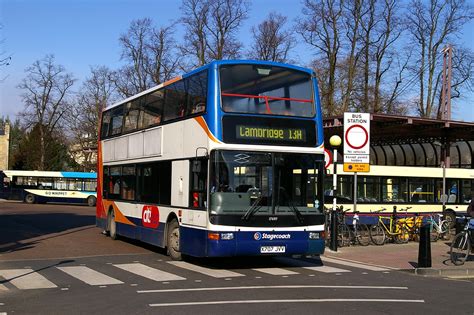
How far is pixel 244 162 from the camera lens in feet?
39.2

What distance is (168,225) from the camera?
14.2 metres

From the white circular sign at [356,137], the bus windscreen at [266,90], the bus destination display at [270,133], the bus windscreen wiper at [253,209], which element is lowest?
the bus windscreen wiper at [253,209]

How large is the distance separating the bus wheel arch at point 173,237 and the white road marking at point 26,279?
335 cm

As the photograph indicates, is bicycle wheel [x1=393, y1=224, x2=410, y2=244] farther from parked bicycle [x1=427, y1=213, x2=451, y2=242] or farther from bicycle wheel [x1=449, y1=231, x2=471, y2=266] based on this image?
bicycle wheel [x1=449, y1=231, x2=471, y2=266]

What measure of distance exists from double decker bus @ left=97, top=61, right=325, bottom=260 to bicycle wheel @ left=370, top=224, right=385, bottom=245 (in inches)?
260

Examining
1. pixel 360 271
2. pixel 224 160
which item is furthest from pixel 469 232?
pixel 224 160

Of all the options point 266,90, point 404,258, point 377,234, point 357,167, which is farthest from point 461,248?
point 266,90

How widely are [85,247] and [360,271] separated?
27.2 feet

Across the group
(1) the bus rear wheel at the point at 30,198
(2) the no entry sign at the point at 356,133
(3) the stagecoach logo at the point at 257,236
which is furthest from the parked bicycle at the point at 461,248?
(1) the bus rear wheel at the point at 30,198

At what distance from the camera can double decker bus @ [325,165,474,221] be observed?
24.2 meters

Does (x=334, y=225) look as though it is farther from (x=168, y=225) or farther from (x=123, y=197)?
(x=123, y=197)

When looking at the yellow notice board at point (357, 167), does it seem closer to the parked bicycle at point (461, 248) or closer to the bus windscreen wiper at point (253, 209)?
the parked bicycle at point (461, 248)

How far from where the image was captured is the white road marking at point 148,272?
439 inches

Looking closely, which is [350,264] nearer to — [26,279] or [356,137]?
[356,137]
